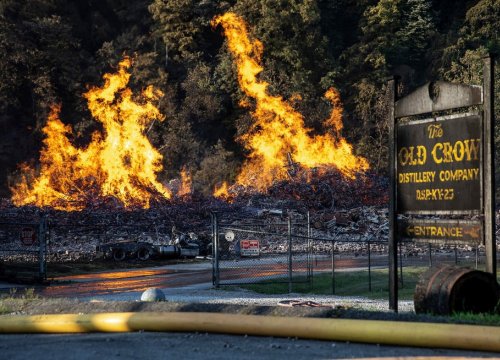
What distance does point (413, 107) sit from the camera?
12.6 m

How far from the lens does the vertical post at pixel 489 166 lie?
36.6 feet

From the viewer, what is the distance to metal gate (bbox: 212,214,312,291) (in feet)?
70.0

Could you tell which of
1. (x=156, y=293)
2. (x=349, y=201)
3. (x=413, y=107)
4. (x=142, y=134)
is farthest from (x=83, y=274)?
(x=142, y=134)

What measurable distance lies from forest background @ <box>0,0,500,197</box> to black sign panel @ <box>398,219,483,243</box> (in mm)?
45410

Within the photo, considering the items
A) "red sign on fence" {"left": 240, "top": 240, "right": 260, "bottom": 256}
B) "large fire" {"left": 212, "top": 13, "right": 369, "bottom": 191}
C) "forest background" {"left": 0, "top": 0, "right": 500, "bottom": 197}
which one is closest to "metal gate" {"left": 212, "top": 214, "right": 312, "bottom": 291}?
"red sign on fence" {"left": 240, "top": 240, "right": 260, "bottom": 256}

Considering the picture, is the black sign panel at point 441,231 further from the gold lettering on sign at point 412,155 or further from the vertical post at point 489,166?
the gold lettering on sign at point 412,155

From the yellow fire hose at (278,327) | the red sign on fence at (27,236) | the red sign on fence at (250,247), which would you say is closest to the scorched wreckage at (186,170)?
the red sign on fence at (27,236)

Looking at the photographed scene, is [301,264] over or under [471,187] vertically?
under

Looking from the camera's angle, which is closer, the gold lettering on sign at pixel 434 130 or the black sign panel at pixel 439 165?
the black sign panel at pixel 439 165

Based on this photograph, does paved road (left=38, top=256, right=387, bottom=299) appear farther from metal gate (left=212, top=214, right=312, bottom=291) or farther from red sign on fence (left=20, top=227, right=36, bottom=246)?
red sign on fence (left=20, top=227, right=36, bottom=246)

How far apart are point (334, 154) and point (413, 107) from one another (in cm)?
4480

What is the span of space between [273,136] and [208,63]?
12.6 m

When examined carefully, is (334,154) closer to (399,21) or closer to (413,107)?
(399,21)

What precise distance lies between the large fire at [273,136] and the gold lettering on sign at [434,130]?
38677 millimetres
